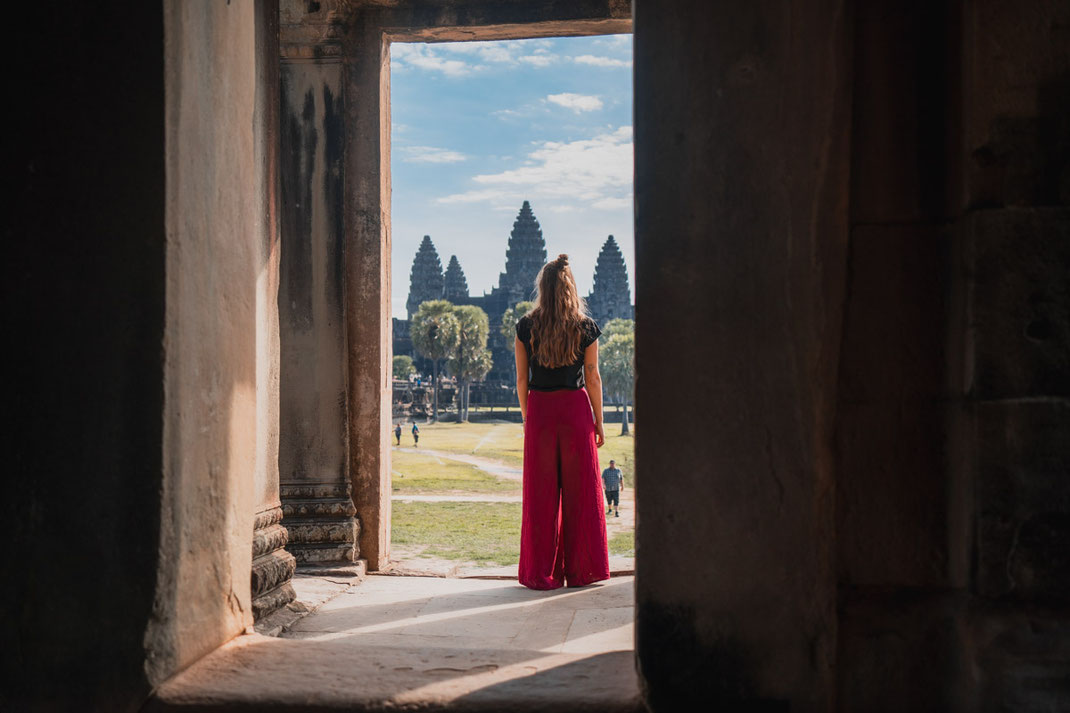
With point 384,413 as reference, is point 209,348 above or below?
above

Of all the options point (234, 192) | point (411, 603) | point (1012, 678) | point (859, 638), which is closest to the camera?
point (1012, 678)

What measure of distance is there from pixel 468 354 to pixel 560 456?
42779mm

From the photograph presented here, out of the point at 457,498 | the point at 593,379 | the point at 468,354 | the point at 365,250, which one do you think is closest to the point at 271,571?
the point at 593,379

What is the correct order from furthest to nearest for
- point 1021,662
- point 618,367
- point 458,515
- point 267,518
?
point 618,367 → point 458,515 → point 267,518 → point 1021,662

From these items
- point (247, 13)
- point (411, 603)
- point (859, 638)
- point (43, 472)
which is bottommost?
point (411, 603)

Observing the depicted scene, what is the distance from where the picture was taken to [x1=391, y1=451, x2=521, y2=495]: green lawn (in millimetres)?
12344

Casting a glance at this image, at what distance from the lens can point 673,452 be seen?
1384 millimetres

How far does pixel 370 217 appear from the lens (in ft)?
13.4

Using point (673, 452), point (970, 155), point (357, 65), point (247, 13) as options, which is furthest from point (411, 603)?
point (357, 65)

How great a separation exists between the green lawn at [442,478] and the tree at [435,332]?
27.5 m

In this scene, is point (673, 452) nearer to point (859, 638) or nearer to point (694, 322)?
point (694, 322)

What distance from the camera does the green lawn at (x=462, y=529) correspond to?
5.65 metres

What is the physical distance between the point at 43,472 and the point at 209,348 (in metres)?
0.39

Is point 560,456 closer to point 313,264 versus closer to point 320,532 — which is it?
A: point 320,532
